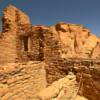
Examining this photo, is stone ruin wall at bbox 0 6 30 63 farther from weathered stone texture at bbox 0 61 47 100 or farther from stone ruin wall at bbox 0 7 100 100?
weathered stone texture at bbox 0 61 47 100

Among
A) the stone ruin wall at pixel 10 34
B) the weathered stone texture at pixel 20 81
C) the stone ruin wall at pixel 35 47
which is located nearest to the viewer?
the weathered stone texture at pixel 20 81

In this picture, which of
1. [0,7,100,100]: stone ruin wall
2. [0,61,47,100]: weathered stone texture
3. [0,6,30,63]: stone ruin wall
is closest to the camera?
[0,61,47,100]: weathered stone texture

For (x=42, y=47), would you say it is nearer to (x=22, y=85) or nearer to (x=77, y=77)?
(x=77, y=77)

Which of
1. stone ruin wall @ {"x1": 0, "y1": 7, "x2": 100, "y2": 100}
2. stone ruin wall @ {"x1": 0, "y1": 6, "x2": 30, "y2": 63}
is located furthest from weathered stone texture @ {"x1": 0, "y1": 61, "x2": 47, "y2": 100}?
stone ruin wall @ {"x1": 0, "y1": 6, "x2": 30, "y2": 63}

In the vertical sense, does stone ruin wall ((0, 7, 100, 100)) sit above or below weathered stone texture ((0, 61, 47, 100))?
above

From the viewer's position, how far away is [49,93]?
6.28m

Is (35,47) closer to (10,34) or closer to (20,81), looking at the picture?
(10,34)

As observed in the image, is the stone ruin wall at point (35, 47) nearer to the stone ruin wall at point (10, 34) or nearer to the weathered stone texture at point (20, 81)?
the stone ruin wall at point (10, 34)

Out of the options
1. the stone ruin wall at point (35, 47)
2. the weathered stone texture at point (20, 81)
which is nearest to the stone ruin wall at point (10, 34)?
the stone ruin wall at point (35, 47)

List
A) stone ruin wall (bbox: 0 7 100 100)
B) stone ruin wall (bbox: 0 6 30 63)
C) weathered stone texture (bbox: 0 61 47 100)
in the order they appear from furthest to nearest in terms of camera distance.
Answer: stone ruin wall (bbox: 0 6 30 63) → stone ruin wall (bbox: 0 7 100 100) → weathered stone texture (bbox: 0 61 47 100)

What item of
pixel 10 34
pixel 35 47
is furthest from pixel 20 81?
pixel 10 34

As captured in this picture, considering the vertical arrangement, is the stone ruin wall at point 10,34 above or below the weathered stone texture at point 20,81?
above

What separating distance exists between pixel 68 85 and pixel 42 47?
4201mm

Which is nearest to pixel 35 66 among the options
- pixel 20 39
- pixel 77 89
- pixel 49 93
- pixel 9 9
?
pixel 77 89
